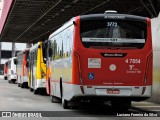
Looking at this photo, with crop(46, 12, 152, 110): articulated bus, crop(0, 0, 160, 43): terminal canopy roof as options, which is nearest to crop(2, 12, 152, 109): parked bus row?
crop(46, 12, 152, 110): articulated bus

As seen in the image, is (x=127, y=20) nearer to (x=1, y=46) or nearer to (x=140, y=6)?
(x=140, y=6)

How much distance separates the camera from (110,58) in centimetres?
1447

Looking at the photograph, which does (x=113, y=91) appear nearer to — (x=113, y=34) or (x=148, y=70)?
(x=148, y=70)

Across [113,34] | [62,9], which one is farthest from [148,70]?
[62,9]

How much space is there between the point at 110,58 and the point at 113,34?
751 mm

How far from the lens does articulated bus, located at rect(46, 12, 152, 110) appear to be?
14375 millimetres

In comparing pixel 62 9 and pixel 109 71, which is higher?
pixel 62 9

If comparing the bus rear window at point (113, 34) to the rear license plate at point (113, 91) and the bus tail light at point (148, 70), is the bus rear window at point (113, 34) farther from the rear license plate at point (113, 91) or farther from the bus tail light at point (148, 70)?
the rear license plate at point (113, 91)

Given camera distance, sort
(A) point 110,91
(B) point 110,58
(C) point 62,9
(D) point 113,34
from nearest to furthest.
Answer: (A) point 110,91
(B) point 110,58
(D) point 113,34
(C) point 62,9

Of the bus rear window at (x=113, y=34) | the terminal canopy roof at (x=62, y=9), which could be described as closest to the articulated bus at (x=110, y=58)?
the bus rear window at (x=113, y=34)

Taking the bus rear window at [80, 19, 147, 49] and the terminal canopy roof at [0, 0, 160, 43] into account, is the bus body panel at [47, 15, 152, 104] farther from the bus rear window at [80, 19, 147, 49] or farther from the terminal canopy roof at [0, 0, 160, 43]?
the terminal canopy roof at [0, 0, 160, 43]

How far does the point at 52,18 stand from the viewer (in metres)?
43.6

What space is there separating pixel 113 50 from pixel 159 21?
559 cm

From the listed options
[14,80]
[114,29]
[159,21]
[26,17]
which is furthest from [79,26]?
[14,80]
